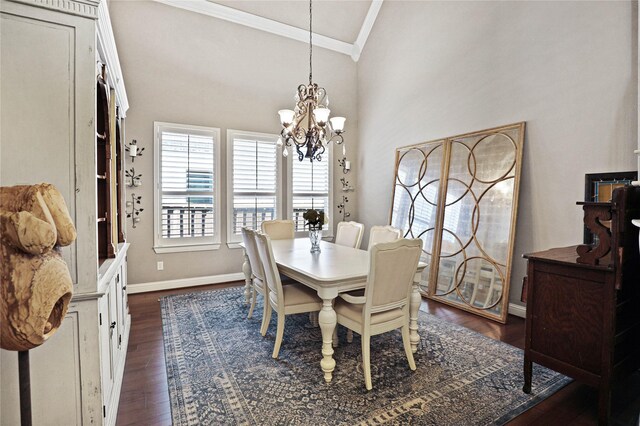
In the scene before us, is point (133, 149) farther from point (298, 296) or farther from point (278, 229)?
point (298, 296)

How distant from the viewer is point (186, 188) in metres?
4.52

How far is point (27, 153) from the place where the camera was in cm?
139

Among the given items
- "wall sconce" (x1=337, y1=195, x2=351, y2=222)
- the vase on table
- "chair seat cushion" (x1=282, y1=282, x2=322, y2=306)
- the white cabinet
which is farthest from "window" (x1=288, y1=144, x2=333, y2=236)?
the white cabinet

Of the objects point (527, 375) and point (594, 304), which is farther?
point (527, 375)

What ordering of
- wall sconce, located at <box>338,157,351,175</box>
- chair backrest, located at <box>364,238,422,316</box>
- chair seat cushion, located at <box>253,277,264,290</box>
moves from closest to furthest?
chair backrest, located at <box>364,238,422,316</box> < chair seat cushion, located at <box>253,277,264,290</box> < wall sconce, located at <box>338,157,351,175</box>

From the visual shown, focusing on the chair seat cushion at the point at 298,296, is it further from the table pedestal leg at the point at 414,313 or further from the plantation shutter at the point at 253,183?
the plantation shutter at the point at 253,183

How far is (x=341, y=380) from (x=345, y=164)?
4123 mm

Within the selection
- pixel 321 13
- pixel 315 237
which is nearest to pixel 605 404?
pixel 315 237

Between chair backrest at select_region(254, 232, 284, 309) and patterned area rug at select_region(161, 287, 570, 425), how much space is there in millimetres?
502

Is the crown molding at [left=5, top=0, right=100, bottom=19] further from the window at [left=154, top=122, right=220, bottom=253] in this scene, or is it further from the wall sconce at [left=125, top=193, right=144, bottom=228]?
the wall sconce at [left=125, top=193, right=144, bottom=228]

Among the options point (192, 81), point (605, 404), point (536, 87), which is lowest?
point (605, 404)

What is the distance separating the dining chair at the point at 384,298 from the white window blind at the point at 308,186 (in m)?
3.15

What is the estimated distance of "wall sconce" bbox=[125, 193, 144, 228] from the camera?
4223 millimetres

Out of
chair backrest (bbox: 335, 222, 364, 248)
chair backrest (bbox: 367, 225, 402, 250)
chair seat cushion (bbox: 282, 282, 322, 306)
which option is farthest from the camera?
chair backrest (bbox: 335, 222, 364, 248)
